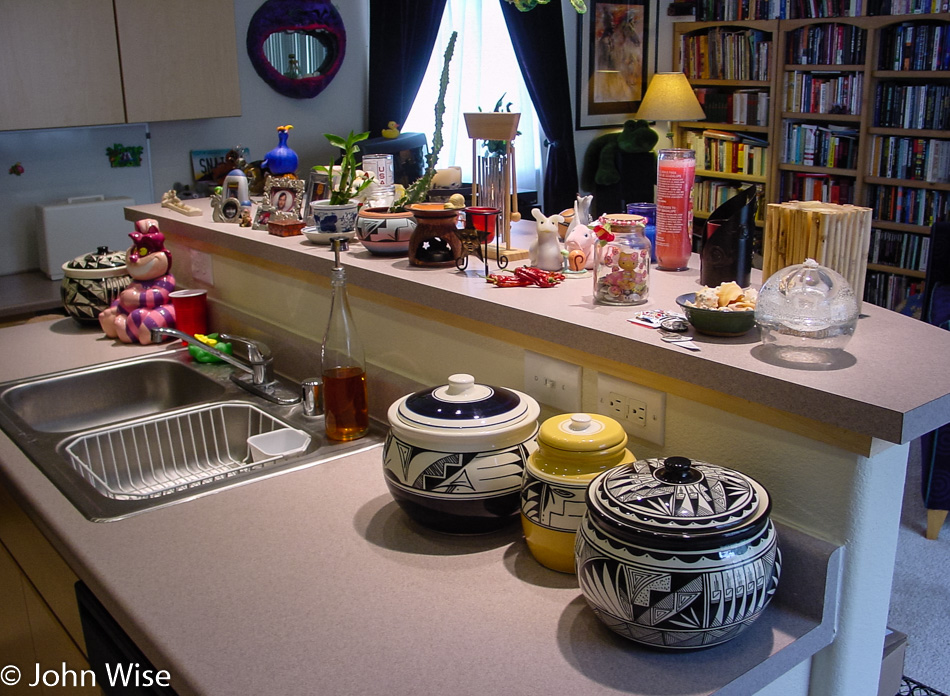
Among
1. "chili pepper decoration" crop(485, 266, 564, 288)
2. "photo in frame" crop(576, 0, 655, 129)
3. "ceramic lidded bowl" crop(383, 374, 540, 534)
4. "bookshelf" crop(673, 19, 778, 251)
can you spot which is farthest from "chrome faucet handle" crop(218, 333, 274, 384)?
"photo in frame" crop(576, 0, 655, 129)

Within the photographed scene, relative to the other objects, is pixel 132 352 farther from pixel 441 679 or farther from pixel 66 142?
pixel 66 142

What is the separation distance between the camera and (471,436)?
1147mm

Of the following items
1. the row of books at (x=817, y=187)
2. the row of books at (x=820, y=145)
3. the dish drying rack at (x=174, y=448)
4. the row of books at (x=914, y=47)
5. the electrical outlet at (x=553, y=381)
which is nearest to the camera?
the electrical outlet at (x=553, y=381)

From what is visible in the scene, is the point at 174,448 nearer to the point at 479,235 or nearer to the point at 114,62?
the point at 479,235

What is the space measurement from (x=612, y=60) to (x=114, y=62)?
138 inches

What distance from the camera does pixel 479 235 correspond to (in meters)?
1.56

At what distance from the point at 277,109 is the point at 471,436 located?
3.96 meters

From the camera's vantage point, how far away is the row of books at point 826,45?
5203mm

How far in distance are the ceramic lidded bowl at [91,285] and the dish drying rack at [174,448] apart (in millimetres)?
651

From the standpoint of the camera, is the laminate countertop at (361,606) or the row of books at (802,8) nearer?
the laminate countertop at (361,606)

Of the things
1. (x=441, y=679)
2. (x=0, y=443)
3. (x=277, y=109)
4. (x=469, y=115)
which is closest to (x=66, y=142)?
(x=277, y=109)

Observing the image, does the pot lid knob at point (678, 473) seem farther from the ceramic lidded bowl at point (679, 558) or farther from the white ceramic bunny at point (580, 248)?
the white ceramic bunny at point (580, 248)

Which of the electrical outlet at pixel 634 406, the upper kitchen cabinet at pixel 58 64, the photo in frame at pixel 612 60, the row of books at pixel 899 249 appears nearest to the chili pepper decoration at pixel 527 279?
the electrical outlet at pixel 634 406

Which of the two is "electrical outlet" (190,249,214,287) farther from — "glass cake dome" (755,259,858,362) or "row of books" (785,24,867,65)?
"row of books" (785,24,867,65)
